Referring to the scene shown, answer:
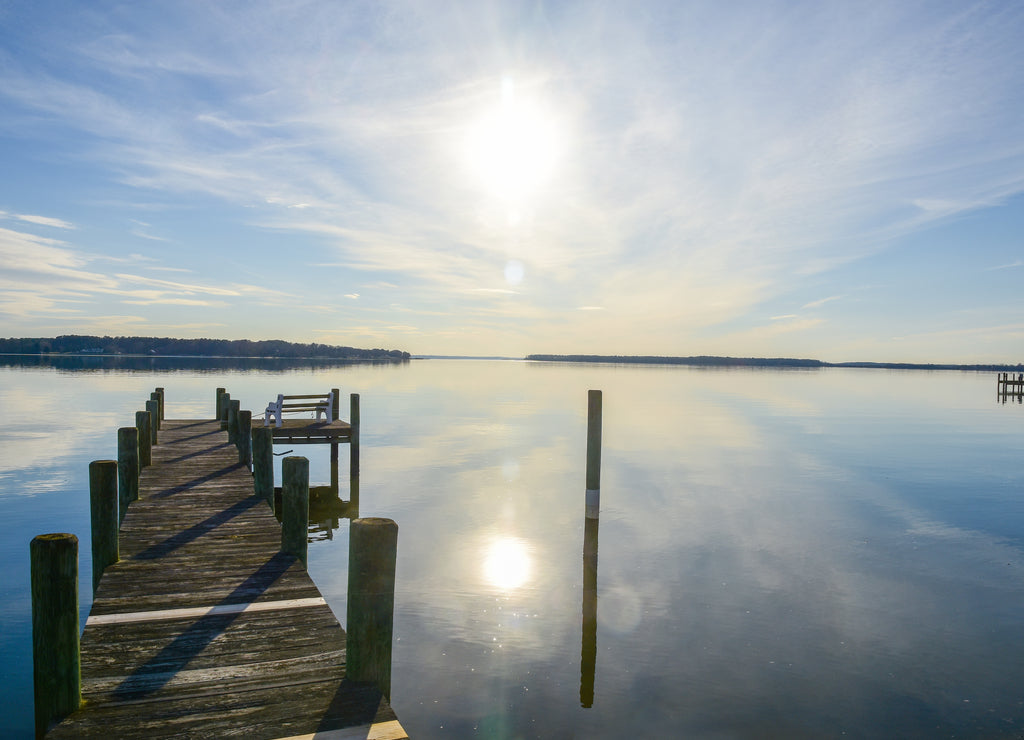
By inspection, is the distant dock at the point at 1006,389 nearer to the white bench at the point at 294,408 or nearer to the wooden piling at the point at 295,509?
the white bench at the point at 294,408

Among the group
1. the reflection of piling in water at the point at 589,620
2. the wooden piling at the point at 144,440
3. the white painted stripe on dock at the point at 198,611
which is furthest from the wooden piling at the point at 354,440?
the white painted stripe on dock at the point at 198,611

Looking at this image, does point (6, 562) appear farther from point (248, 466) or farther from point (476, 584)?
point (476, 584)

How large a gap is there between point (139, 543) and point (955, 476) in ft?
103

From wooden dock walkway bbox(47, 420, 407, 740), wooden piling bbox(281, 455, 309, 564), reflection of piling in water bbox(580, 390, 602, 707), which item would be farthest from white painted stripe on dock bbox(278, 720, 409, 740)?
reflection of piling in water bbox(580, 390, 602, 707)

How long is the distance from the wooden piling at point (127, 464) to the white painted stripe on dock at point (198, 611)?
18.6ft

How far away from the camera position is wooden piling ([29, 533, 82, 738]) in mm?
4914

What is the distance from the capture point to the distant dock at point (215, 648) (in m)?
5.04

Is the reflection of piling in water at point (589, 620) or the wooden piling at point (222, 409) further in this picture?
the wooden piling at point (222, 409)

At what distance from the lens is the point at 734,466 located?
30.1 meters

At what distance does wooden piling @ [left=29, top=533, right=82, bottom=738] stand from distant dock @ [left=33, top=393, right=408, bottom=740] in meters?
0.12

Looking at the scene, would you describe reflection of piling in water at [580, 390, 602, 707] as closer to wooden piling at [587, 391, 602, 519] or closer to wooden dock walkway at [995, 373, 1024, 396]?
wooden piling at [587, 391, 602, 519]

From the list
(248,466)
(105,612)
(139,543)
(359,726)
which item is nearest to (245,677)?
(359,726)

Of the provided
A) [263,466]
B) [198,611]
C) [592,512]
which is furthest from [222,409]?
[198,611]

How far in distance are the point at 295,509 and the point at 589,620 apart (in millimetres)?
6586
